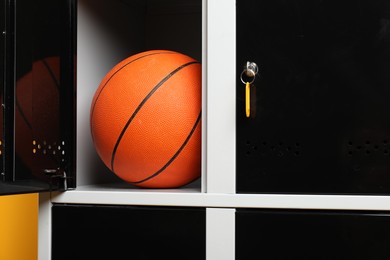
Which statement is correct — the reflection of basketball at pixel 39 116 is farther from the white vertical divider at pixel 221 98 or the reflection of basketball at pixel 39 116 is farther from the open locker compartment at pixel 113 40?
the white vertical divider at pixel 221 98

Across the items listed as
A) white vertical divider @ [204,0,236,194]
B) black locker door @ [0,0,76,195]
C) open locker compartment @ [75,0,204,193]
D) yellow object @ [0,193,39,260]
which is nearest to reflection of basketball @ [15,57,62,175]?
black locker door @ [0,0,76,195]

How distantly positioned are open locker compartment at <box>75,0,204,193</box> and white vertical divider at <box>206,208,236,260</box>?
10 centimetres

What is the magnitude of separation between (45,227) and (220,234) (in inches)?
16.1

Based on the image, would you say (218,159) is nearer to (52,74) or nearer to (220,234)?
(220,234)

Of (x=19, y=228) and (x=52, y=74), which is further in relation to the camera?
(x=19, y=228)

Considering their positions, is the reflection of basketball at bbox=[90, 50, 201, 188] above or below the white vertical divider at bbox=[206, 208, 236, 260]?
above

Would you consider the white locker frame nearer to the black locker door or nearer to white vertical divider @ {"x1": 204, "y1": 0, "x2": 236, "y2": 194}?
white vertical divider @ {"x1": 204, "y1": 0, "x2": 236, "y2": 194}

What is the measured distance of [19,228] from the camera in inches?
76.6
